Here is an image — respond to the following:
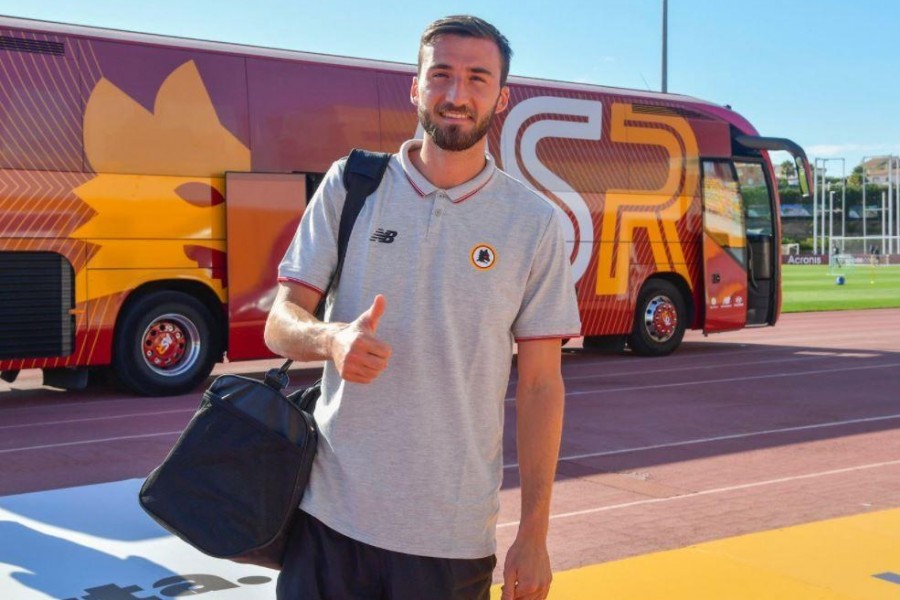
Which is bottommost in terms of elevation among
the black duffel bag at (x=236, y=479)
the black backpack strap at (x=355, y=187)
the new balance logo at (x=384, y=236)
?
the black duffel bag at (x=236, y=479)

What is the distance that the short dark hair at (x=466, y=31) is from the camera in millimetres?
2838

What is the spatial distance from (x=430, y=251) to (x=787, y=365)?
46.5 feet

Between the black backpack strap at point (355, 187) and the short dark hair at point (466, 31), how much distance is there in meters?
0.26

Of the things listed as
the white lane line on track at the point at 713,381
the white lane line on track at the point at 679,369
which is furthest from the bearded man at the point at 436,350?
the white lane line on track at the point at 679,369

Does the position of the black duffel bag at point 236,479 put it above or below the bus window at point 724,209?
below

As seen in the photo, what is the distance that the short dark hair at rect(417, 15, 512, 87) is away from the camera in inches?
112

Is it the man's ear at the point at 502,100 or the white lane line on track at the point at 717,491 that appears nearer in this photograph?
the man's ear at the point at 502,100

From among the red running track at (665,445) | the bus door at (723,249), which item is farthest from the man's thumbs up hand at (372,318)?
the bus door at (723,249)

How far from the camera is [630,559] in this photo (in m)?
5.96

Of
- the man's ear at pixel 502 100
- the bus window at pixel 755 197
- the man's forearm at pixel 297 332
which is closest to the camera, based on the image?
the man's forearm at pixel 297 332

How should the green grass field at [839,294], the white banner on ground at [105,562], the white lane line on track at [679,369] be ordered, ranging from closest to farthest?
the white banner on ground at [105,562], the white lane line on track at [679,369], the green grass field at [839,294]

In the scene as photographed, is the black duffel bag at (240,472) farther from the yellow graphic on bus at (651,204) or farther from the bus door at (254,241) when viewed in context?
the yellow graphic on bus at (651,204)

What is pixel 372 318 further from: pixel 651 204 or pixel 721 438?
pixel 651 204

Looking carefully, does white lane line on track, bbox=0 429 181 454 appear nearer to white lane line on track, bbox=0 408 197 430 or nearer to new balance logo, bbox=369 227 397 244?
white lane line on track, bbox=0 408 197 430
